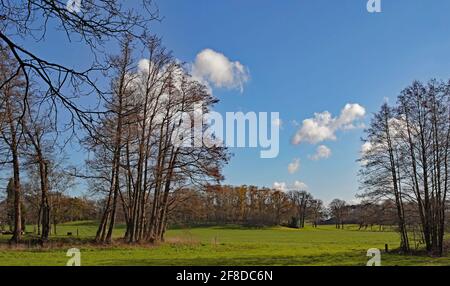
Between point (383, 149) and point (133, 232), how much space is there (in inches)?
586

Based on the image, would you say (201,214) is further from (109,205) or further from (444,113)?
(444,113)

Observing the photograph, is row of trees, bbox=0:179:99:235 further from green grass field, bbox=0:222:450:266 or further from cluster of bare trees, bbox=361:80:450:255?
cluster of bare trees, bbox=361:80:450:255

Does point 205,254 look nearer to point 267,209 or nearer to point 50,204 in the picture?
point 50,204

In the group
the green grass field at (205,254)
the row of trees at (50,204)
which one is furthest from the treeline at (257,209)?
the row of trees at (50,204)

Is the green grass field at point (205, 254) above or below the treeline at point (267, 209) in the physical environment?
below

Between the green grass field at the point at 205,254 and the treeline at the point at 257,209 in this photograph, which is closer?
the green grass field at the point at 205,254

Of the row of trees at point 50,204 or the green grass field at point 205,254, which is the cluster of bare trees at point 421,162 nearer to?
the green grass field at point 205,254

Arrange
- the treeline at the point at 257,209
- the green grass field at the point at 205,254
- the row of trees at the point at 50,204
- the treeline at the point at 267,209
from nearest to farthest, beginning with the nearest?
1. the green grass field at the point at 205,254
2. the treeline at the point at 267,209
3. the row of trees at the point at 50,204
4. the treeline at the point at 257,209

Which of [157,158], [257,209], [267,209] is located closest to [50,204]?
[157,158]

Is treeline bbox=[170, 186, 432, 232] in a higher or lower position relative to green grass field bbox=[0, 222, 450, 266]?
higher

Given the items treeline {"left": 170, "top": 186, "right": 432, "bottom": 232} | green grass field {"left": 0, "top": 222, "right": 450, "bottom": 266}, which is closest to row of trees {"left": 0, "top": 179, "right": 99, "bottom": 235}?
green grass field {"left": 0, "top": 222, "right": 450, "bottom": 266}

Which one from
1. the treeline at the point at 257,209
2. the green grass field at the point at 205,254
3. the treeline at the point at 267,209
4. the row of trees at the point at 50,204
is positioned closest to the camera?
the green grass field at the point at 205,254

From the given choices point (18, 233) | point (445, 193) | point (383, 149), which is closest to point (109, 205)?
point (18, 233)

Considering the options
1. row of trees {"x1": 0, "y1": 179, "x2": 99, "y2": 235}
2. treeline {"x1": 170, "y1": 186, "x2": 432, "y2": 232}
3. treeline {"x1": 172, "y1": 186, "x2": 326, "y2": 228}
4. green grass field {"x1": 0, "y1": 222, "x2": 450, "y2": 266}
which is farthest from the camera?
treeline {"x1": 172, "y1": 186, "x2": 326, "y2": 228}
